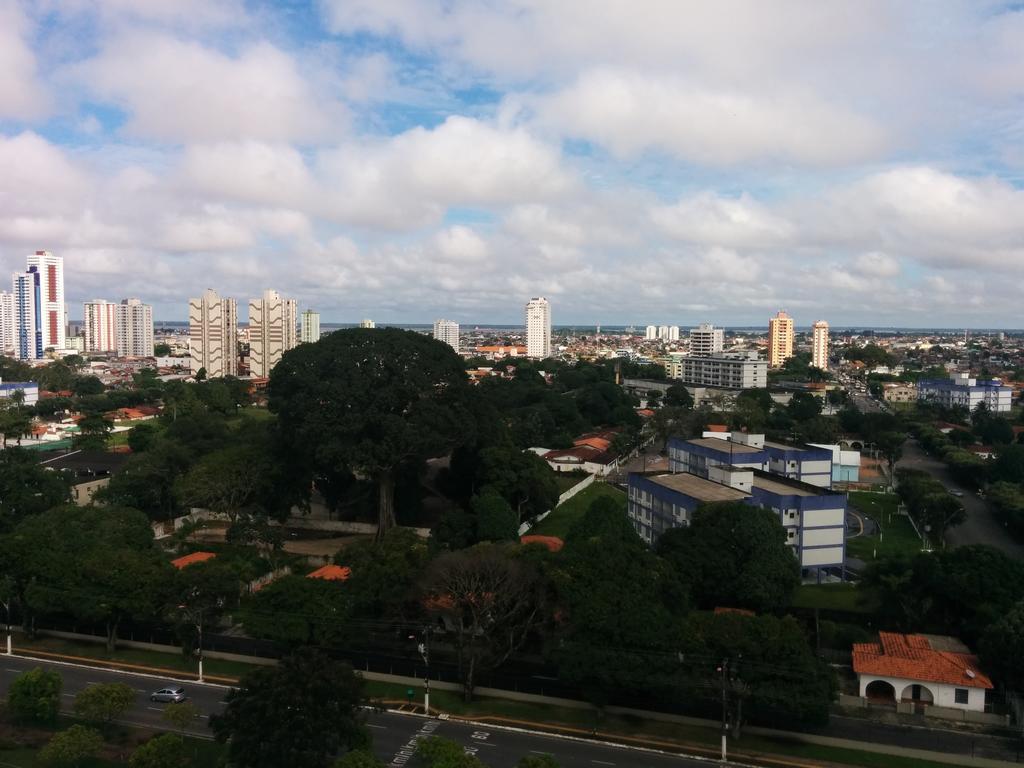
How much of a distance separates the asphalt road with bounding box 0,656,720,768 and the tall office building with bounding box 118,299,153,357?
146724mm

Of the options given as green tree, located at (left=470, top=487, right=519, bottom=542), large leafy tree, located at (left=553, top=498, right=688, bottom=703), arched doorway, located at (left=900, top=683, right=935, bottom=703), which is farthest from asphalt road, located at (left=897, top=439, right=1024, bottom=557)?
green tree, located at (left=470, top=487, right=519, bottom=542)

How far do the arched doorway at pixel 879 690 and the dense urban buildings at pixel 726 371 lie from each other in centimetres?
6445

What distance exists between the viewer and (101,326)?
162 metres

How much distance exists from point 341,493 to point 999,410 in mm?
62075

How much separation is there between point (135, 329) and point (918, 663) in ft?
522

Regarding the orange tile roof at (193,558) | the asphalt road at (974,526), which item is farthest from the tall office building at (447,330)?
the orange tile roof at (193,558)

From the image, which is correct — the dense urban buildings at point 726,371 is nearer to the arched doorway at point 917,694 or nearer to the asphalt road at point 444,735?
the arched doorway at point 917,694

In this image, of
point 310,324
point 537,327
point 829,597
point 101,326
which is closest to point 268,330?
point 310,324

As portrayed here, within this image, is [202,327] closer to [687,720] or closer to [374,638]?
[374,638]

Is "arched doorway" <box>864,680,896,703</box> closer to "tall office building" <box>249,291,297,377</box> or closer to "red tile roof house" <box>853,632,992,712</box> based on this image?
"red tile roof house" <box>853,632,992,712</box>

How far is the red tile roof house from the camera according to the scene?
1759 cm

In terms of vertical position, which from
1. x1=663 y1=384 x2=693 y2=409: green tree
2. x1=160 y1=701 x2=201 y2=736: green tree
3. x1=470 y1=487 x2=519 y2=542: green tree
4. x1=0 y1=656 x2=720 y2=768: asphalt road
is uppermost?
x1=663 y1=384 x2=693 y2=409: green tree

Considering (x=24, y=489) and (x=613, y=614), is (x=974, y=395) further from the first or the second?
(x=24, y=489)

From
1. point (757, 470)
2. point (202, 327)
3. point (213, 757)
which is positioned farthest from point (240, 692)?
point (202, 327)
